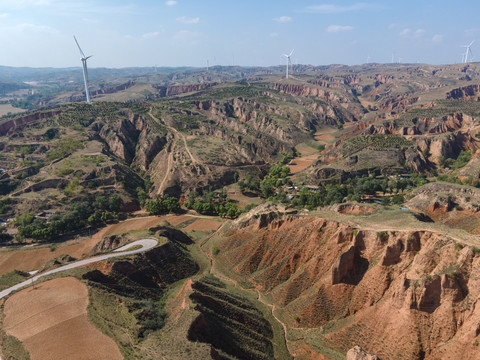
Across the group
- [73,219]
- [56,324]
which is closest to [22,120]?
[73,219]

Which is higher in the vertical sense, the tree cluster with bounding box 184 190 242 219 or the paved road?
the paved road

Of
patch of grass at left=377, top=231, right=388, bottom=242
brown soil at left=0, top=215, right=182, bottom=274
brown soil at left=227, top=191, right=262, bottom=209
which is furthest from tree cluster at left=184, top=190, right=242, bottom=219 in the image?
patch of grass at left=377, top=231, right=388, bottom=242

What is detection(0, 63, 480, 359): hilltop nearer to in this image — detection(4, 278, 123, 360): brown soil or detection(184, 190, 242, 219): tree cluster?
detection(184, 190, 242, 219): tree cluster

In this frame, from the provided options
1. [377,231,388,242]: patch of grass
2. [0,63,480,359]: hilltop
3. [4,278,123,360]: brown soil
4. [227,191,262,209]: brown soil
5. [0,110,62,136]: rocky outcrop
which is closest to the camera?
[4,278,123,360]: brown soil

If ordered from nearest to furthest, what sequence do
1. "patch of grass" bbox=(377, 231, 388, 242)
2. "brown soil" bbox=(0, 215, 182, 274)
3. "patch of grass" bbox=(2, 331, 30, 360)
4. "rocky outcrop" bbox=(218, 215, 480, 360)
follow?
1. "patch of grass" bbox=(2, 331, 30, 360)
2. "rocky outcrop" bbox=(218, 215, 480, 360)
3. "patch of grass" bbox=(377, 231, 388, 242)
4. "brown soil" bbox=(0, 215, 182, 274)

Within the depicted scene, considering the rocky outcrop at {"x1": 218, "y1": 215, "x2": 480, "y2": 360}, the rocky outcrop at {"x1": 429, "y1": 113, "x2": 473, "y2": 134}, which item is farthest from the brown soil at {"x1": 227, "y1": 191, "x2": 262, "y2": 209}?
the rocky outcrop at {"x1": 429, "y1": 113, "x2": 473, "y2": 134}

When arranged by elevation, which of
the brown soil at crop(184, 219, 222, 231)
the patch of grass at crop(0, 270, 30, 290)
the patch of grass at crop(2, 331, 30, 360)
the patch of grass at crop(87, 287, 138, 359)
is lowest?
the brown soil at crop(184, 219, 222, 231)

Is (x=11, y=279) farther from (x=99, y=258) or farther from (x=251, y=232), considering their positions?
(x=251, y=232)

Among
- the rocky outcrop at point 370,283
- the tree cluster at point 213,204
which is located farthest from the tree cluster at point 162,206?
the rocky outcrop at point 370,283

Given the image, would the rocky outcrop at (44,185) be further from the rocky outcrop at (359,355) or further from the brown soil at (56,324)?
the rocky outcrop at (359,355)

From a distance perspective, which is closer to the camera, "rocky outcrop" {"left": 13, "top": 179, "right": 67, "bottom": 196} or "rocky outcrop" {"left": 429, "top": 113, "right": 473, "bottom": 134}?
"rocky outcrop" {"left": 13, "top": 179, "right": 67, "bottom": 196}
